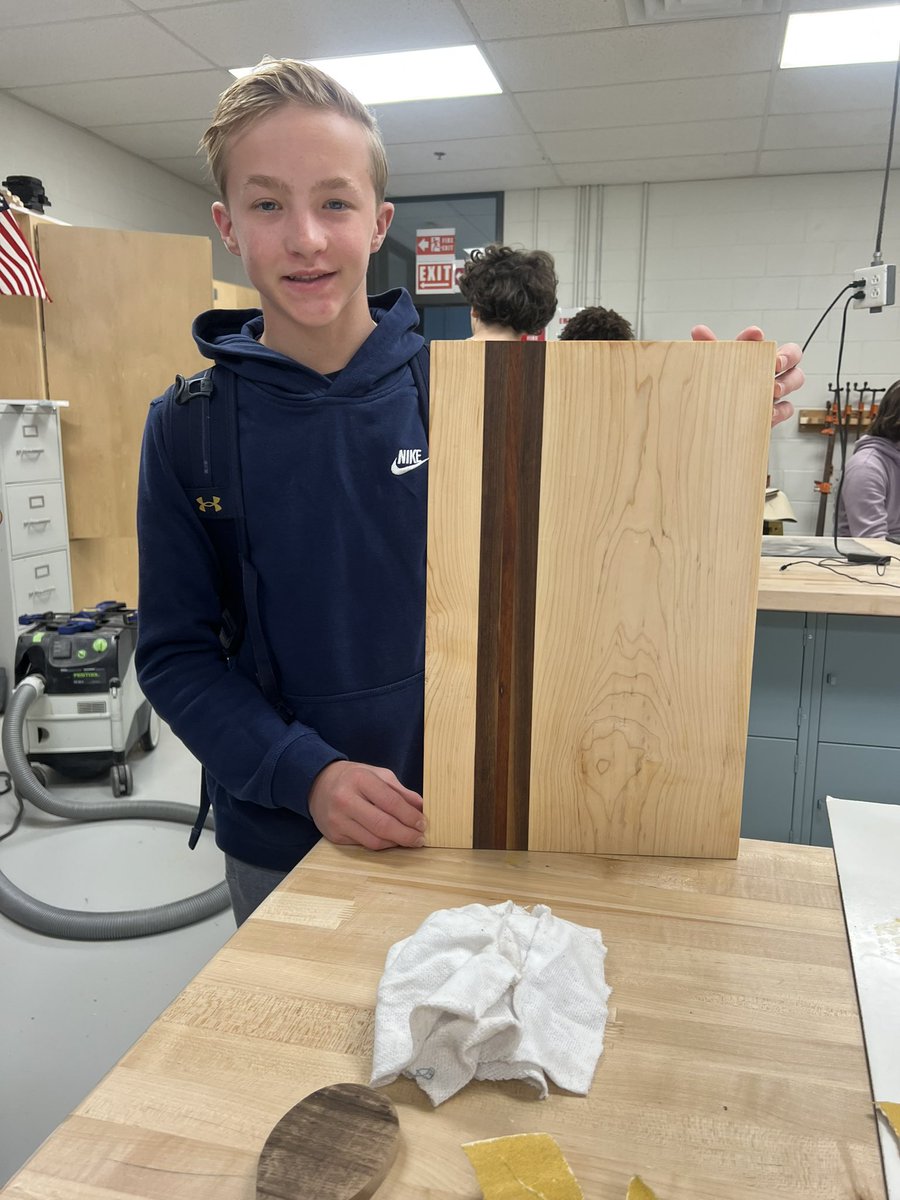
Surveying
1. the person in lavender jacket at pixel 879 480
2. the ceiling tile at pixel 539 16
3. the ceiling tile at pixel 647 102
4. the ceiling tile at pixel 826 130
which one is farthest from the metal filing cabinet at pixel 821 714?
the ceiling tile at pixel 826 130

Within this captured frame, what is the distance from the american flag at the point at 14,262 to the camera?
3654 mm

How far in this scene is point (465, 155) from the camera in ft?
16.8

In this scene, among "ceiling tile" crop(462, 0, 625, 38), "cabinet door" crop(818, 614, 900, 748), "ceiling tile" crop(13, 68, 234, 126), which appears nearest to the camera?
"cabinet door" crop(818, 614, 900, 748)

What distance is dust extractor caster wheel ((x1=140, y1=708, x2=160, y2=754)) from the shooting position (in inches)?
132

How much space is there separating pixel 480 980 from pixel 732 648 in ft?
1.29

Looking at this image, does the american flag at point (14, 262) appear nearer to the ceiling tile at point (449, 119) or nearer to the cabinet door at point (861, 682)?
the ceiling tile at point (449, 119)

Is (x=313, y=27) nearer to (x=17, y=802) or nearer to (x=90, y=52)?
(x=90, y=52)

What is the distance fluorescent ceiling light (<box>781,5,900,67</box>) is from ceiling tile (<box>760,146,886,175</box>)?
3.93 ft

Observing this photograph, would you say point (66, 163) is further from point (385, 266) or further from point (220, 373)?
point (220, 373)

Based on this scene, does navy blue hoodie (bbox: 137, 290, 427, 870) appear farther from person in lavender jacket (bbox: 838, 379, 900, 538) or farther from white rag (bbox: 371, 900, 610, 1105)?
person in lavender jacket (bbox: 838, 379, 900, 538)

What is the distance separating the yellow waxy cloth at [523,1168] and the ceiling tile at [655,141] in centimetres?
503

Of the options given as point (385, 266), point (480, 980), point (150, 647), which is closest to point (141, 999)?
point (150, 647)

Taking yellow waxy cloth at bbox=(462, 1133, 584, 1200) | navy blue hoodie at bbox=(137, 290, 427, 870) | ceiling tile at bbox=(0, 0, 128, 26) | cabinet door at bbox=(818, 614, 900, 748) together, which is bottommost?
cabinet door at bbox=(818, 614, 900, 748)

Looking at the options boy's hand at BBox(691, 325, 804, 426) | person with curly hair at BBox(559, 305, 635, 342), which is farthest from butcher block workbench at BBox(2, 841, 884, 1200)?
person with curly hair at BBox(559, 305, 635, 342)
